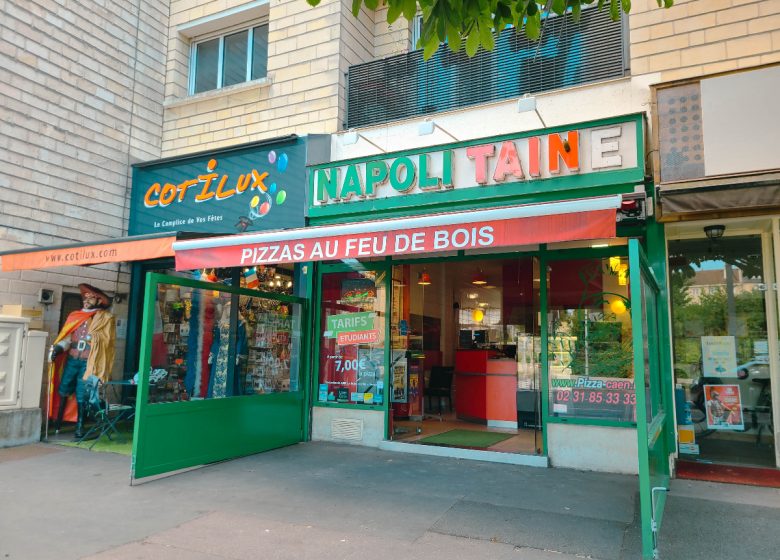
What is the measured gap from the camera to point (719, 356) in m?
6.31

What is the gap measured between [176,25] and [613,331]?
9.03 meters

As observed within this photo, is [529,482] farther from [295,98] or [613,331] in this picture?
[295,98]

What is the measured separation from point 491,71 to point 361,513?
18.3 feet

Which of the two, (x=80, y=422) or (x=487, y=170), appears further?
(x=80, y=422)

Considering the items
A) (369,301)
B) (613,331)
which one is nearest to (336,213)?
(369,301)

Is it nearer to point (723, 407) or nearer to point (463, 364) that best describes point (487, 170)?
point (723, 407)

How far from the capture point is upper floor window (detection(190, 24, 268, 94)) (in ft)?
31.8

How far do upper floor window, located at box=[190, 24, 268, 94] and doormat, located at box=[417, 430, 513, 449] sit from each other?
642 cm

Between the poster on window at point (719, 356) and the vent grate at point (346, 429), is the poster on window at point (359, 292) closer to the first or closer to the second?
the vent grate at point (346, 429)

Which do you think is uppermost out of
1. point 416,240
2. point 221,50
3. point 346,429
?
point 221,50

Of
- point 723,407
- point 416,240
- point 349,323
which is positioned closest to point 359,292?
point 349,323

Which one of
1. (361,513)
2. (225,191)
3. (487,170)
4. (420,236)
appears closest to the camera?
(361,513)

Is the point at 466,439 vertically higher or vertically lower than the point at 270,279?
lower

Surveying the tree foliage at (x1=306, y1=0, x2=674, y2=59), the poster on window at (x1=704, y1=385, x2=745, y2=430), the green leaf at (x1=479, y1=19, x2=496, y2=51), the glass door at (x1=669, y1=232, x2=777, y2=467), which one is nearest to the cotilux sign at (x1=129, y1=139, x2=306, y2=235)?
the tree foliage at (x1=306, y1=0, x2=674, y2=59)
